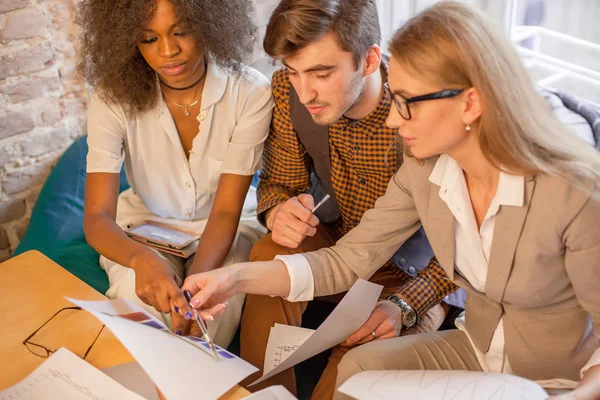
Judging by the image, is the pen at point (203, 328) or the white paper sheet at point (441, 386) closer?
the white paper sheet at point (441, 386)

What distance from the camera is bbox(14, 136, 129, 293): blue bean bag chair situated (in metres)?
2.12

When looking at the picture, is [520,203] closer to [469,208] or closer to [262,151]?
[469,208]

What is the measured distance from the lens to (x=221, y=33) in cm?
175

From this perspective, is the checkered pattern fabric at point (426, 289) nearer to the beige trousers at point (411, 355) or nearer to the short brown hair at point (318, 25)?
the beige trousers at point (411, 355)

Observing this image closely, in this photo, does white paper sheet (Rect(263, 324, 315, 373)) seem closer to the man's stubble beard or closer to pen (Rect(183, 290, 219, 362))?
pen (Rect(183, 290, 219, 362))

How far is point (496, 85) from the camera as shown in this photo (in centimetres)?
116

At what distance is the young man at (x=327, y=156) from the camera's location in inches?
60.9

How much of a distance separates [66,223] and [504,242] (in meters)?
1.54

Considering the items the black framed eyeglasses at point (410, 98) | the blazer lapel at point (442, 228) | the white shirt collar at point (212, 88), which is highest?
the black framed eyeglasses at point (410, 98)

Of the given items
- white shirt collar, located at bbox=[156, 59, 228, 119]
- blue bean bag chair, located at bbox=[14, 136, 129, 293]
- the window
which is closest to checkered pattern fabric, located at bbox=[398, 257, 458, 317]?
white shirt collar, located at bbox=[156, 59, 228, 119]

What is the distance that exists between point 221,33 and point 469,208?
80 centimetres

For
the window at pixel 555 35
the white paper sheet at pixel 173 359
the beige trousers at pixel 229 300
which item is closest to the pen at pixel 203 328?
the white paper sheet at pixel 173 359

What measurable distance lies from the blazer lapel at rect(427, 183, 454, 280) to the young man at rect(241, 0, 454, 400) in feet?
0.79

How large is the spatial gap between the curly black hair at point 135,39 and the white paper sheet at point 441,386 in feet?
3.13
